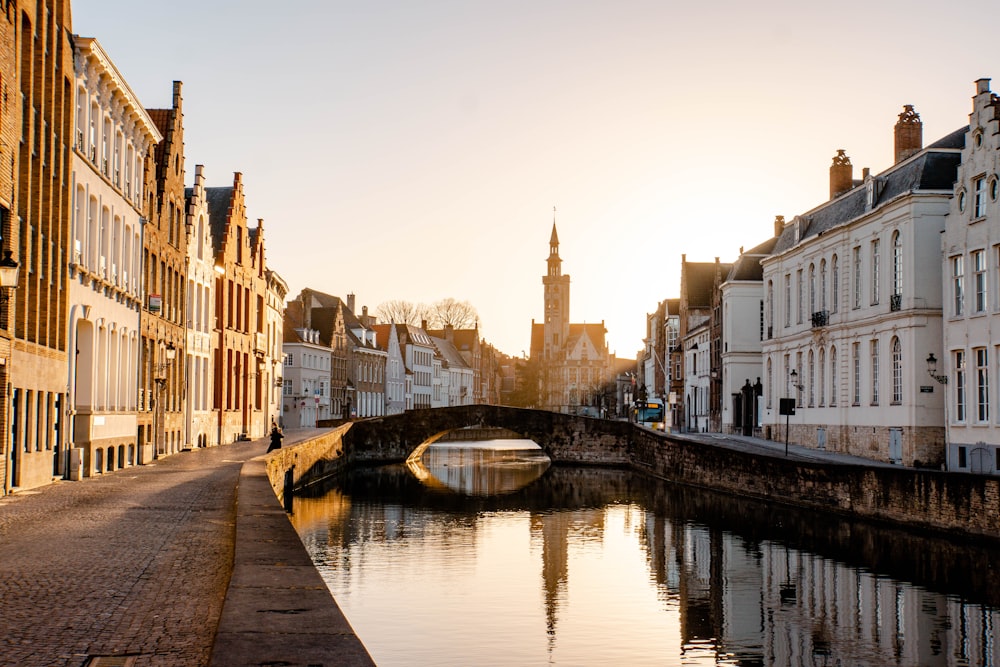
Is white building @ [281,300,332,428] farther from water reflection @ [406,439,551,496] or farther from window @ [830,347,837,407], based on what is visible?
window @ [830,347,837,407]

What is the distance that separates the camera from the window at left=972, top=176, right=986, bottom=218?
29.2 m

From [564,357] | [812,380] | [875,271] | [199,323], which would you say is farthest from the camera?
[564,357]

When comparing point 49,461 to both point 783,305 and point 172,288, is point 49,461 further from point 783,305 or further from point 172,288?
point 783,305

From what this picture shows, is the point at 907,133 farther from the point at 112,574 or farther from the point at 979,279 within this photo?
the point at 112,574

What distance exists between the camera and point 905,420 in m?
33.7

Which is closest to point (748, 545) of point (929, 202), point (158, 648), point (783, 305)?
point (929, 202)

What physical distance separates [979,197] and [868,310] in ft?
27.5

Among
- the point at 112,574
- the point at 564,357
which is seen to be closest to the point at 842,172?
the point at 112,574

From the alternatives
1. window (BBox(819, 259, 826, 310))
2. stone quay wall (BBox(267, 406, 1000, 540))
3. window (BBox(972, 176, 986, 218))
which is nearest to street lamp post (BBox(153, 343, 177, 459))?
stone quay wall (BBox(267, 406, 1000, 540))

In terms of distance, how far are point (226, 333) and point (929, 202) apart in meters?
28.2

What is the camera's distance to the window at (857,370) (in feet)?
126

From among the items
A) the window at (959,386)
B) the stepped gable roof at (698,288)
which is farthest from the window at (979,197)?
the stepped gable roof at (698,288)

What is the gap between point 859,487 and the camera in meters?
28.0

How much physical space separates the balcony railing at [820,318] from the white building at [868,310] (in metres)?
0.05
